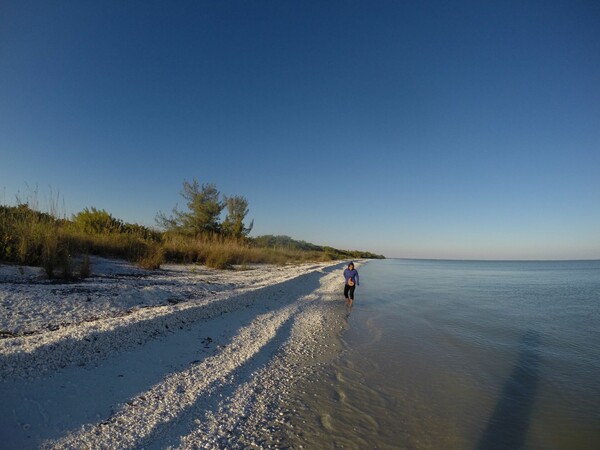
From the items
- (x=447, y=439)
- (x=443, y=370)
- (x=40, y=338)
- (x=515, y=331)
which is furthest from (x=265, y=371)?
(x=515, y=331)

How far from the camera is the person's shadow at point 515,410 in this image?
306cm

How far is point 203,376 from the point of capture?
3594mm

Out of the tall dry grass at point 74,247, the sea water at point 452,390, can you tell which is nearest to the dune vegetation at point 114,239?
the tall dry grass at point 74,247

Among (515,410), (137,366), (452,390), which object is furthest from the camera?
(452,390)

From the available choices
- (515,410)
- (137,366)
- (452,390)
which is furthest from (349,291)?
(137,366)

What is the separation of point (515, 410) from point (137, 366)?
182 inches

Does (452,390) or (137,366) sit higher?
(137,366)

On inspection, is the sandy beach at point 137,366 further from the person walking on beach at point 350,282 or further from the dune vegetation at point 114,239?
the person walking on beach at point 350,282

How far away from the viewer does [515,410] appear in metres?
3.72

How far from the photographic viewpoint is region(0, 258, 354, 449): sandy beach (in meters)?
2.44

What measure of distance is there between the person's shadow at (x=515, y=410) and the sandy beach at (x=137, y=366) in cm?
221

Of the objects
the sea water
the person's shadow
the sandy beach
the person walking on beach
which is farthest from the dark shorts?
the person's shadow

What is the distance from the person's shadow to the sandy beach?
2.21 meters

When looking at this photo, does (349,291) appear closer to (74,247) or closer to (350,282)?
(350,282)
